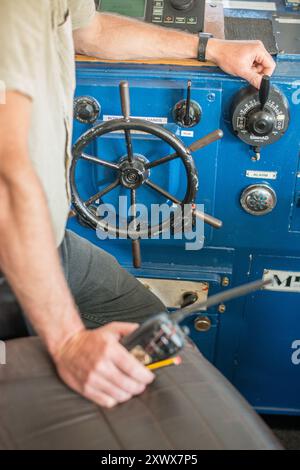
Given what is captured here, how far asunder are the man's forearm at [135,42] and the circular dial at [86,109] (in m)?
0.15

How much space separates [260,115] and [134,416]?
80 centimetres

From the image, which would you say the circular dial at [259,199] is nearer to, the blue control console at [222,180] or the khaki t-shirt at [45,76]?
the blue control console at [222,180]

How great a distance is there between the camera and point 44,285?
1.12 m

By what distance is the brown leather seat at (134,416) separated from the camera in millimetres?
1023

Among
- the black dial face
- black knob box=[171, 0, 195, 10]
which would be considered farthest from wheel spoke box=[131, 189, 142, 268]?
black knob box=[171, 0, 195, 10]

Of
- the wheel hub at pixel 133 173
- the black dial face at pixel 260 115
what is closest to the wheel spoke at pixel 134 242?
the wheel hub at pixel 133 173

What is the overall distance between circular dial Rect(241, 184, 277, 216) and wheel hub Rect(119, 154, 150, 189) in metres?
0.30

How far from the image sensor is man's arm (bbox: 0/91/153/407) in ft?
3.43

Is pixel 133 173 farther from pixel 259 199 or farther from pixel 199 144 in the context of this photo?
pixel 259 199

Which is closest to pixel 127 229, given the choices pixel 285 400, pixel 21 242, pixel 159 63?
pixel 159 63

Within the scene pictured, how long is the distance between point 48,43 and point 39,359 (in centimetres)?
62

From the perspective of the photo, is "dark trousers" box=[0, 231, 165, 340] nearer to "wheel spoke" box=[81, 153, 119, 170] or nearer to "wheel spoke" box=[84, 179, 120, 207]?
"wheel spoke" box=[84, 179, 120, 207]

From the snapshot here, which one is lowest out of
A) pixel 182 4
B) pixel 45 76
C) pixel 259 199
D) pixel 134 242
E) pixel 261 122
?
pixel 134 242

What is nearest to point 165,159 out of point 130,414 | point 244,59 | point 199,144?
point 199,144
